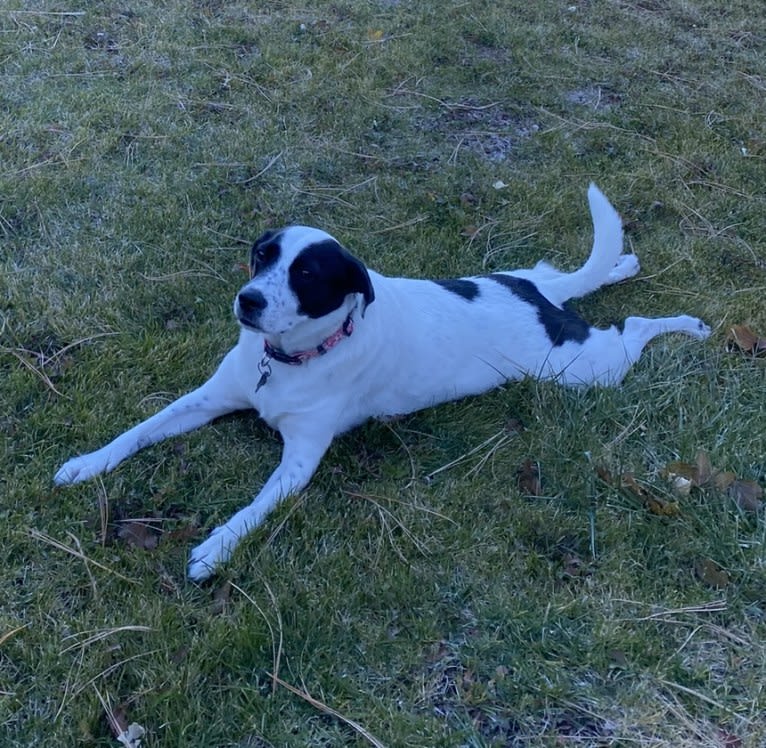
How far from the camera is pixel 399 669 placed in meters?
2.50

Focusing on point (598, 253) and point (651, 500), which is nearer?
point (651, 500)

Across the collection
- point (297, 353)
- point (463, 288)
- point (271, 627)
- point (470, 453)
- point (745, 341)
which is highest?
point (297, 353)

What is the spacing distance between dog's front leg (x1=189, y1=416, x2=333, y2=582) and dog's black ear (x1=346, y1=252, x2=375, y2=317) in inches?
20.8

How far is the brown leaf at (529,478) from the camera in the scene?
3.19m

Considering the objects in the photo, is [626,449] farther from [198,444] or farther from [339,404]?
[198,444]

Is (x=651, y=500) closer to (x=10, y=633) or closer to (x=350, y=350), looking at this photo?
(x=350, y=350)

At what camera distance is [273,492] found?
297 centimetres

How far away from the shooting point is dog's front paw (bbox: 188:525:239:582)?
2695 millimetres

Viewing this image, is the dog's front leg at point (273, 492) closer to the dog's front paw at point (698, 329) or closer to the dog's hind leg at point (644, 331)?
the dog's hind leg at point (644, 331)

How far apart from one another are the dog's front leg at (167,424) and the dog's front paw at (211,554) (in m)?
0.52

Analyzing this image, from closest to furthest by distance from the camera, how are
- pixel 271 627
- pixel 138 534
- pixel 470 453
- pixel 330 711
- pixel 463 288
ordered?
pixel 330 711
pixel 271 627
pixel 138 534
pixel 470 453
pixel 463 288

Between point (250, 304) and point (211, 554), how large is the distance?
0.84 m

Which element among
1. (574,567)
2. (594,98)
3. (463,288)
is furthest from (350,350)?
(594,98)

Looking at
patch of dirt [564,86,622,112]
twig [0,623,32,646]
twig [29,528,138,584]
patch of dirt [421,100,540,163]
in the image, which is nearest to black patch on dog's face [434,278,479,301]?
twig [29,528,138,584]
